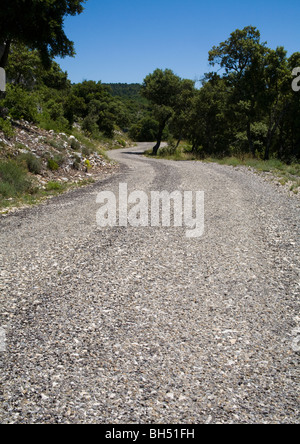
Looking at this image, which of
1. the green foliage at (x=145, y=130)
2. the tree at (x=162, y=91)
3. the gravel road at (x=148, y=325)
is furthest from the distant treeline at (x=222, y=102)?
the green foliage at (x=145, y=130)

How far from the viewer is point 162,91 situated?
1326 inches

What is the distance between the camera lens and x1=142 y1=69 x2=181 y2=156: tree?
32.9m

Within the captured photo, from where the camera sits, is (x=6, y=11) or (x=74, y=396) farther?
(x=6, y=11)

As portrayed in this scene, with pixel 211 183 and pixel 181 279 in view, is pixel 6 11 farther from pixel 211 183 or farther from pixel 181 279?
pixel 181 279

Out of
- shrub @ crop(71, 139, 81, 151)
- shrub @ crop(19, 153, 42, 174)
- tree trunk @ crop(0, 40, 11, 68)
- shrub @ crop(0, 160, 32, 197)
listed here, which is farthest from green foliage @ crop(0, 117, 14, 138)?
tree trunk @ crop(0, 40, 11, 68)

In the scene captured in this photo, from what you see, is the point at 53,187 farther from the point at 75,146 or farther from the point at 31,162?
the point at 75,146

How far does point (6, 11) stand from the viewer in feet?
41.5

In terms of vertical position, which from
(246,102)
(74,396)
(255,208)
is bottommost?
(74,396)

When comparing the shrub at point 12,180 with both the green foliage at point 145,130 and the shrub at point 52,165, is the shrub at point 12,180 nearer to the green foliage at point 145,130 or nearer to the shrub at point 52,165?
the shrub at point 52,165

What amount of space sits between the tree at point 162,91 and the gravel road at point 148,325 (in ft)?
93.1

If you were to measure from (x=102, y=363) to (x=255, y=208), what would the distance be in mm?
7447

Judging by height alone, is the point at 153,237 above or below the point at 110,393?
above

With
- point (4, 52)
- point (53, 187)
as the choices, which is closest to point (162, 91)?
point (4, 52)

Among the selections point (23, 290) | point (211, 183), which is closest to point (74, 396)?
point (23, 290)
